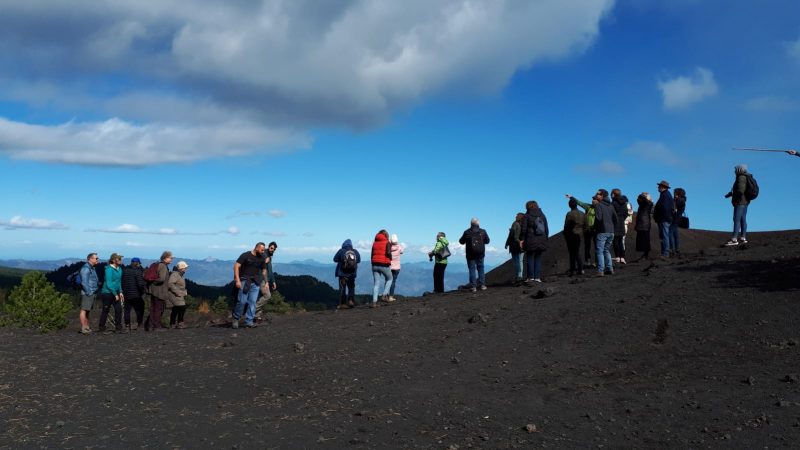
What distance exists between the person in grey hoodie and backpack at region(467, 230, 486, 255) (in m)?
3.18

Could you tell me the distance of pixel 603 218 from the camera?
16.4 metres

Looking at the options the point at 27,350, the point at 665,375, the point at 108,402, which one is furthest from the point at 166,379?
the point at 665,375

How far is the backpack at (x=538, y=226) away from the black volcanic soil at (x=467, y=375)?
1.67 metres

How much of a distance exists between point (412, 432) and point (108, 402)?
5091 millimetres

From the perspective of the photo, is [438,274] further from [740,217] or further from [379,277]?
[740,217]

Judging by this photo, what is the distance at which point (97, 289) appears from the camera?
15.5 m

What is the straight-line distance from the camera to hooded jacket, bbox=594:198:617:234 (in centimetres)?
1636

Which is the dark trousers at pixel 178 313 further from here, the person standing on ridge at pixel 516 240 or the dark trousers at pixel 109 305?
the person standing on ridge at pixel 516 240

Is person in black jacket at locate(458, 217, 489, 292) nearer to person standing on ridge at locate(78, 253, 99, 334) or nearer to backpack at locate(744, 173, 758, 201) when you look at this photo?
backpack at locate(744, 173, 758, 201)

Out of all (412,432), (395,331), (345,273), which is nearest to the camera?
(412,432)

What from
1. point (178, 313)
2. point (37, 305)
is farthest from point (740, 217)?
point (37, 305)

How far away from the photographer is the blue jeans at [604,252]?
16672mm

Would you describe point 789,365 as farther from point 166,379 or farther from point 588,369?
point 166,379

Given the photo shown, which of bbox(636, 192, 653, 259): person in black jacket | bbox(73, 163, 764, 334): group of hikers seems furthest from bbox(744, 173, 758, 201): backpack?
bbox(636, 192, 653, 259): person in black jacket
